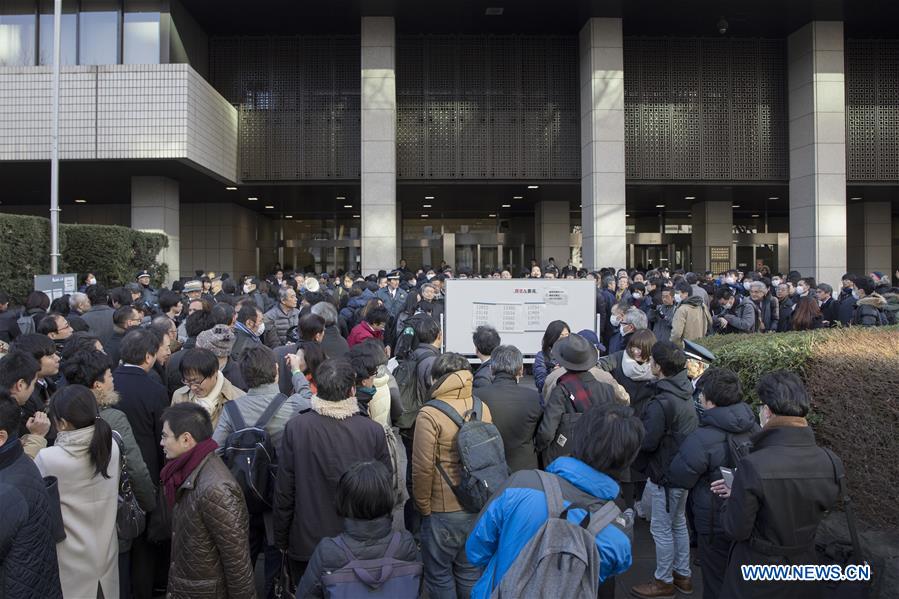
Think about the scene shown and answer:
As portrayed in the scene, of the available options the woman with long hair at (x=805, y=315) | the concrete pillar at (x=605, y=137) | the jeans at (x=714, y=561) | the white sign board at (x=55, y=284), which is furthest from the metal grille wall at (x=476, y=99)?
the jeans at (x=714, y=561)

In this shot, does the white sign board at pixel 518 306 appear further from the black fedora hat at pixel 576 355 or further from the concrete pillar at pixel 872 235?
the concrete pillar at pixel 872 235

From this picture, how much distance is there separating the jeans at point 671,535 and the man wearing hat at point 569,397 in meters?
0.84

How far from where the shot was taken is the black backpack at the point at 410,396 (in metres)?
5.14

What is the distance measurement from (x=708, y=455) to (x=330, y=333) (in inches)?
163

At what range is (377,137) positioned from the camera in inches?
746

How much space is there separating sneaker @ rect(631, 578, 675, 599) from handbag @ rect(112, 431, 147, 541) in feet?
10.9

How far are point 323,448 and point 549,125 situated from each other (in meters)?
18.4

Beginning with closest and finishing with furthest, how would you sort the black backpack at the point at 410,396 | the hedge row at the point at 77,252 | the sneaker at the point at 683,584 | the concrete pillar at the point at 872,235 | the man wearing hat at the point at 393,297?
the sneaker at the point at 683,584, the black backpack at the point at 410,396, the man wearing hat at the point at 393,297, the hedge row at the point at 77,252, the concrete pillar at the point at 872,235

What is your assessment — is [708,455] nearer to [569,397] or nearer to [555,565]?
[569,397]

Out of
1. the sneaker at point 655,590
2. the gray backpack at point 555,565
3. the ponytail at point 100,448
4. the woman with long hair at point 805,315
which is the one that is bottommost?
the sneaker at point 655,590

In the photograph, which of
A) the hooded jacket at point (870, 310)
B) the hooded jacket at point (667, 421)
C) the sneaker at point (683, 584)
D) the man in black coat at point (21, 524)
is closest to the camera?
the man in black coat at point (21, 524)

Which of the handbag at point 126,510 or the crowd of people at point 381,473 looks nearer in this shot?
the crowd of people at point 381,473

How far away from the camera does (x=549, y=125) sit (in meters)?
20.6

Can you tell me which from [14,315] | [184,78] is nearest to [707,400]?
[14,315]
